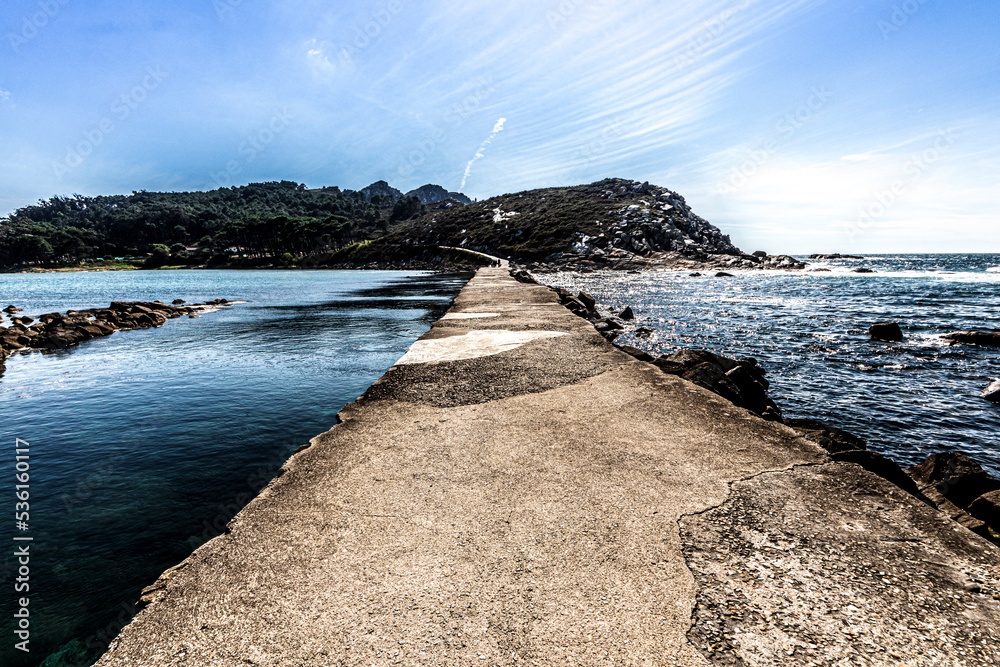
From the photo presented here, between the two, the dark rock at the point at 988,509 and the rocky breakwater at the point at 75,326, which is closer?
the dark rock at the point at 988,509

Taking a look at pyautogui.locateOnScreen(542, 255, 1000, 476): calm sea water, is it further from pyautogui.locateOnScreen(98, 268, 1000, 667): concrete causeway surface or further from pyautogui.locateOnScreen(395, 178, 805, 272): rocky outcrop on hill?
pyautogui.locateOnScreen(395, 178, 805, 272): rocky outcrop on hill

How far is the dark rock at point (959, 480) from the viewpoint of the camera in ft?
17.8

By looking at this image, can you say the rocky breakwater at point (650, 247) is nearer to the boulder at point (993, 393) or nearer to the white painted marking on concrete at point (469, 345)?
the white painted marking on concrete at point (469, 345)

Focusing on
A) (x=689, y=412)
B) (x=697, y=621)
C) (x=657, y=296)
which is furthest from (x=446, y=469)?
(x=657, y=296)

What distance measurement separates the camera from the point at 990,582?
9.71ft

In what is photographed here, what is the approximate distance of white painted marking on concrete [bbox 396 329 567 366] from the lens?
32.0 feet

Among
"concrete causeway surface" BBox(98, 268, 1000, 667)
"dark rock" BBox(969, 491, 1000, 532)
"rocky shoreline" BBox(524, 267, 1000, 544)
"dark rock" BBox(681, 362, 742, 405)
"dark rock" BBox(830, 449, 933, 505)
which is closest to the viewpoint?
"concrete causeway surface" BBox(98, 268, 1000, 667)

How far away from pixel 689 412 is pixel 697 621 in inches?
151

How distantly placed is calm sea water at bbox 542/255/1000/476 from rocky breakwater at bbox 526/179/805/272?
169 feet

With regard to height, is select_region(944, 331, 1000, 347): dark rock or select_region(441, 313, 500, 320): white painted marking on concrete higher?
select_region(441, 313, 500, 320): white painted marking on concrete

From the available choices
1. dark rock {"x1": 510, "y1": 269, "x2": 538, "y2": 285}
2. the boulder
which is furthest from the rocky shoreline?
dark rock {"x1": 510, "y1": 269, "x2": 538, "y2": 285}

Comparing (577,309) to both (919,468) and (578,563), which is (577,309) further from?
(578,563)

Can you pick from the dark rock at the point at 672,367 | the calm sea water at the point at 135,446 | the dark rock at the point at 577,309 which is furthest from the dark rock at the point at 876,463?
the dark rock at the point at 577,309

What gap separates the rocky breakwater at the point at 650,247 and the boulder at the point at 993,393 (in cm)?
Result: 6797
